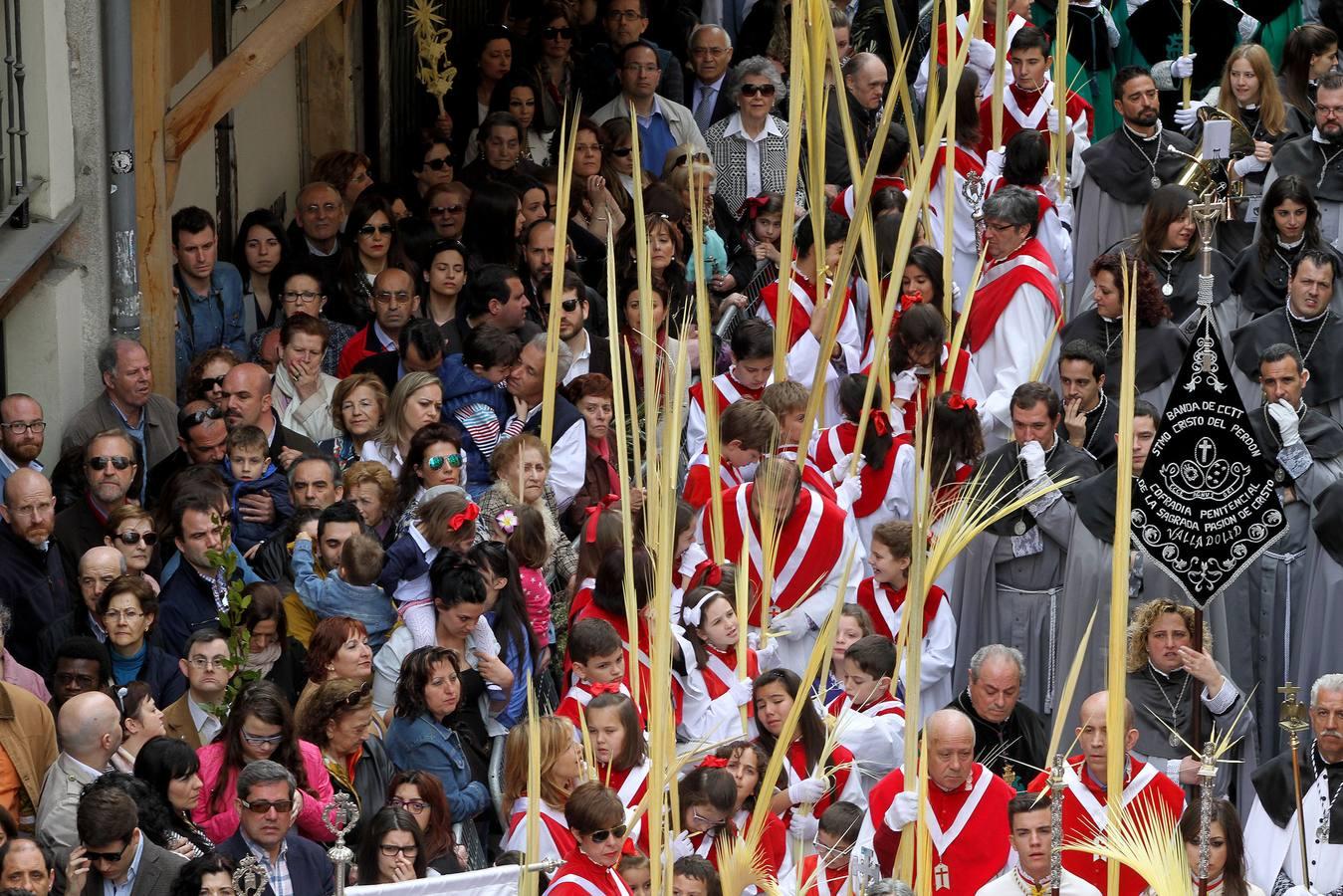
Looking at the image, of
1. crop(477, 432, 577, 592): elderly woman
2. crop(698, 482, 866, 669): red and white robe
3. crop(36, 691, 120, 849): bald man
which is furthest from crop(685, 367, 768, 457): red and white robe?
crop(36, 691, 120, 849): bald man

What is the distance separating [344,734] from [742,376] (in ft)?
10.4

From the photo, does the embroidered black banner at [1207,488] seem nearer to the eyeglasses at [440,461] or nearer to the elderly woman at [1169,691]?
the elderly woman at [1169,691]

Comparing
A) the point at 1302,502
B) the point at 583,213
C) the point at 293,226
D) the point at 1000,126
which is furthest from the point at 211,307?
the point at 1302,502

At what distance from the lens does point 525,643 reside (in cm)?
895

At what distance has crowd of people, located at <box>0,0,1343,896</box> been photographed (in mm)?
7930

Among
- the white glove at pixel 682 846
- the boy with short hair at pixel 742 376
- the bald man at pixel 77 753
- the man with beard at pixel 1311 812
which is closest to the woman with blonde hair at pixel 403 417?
the boy with short hair at pixel 742 376

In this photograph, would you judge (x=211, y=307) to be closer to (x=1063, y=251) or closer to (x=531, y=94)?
(x=531, y=94)

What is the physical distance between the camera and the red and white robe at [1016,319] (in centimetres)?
1116

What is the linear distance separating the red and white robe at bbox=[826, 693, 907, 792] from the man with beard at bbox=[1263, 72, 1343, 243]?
13.3 feet

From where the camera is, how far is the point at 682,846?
811cm

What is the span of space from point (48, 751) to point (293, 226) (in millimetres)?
4042

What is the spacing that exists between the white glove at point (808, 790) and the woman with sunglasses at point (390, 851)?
50.6 inches

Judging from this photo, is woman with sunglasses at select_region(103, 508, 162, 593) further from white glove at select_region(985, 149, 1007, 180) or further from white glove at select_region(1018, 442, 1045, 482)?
white glove at select_region(985, 149, 1007, 180)

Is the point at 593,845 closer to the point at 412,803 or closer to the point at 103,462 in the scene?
the point at 412,803
